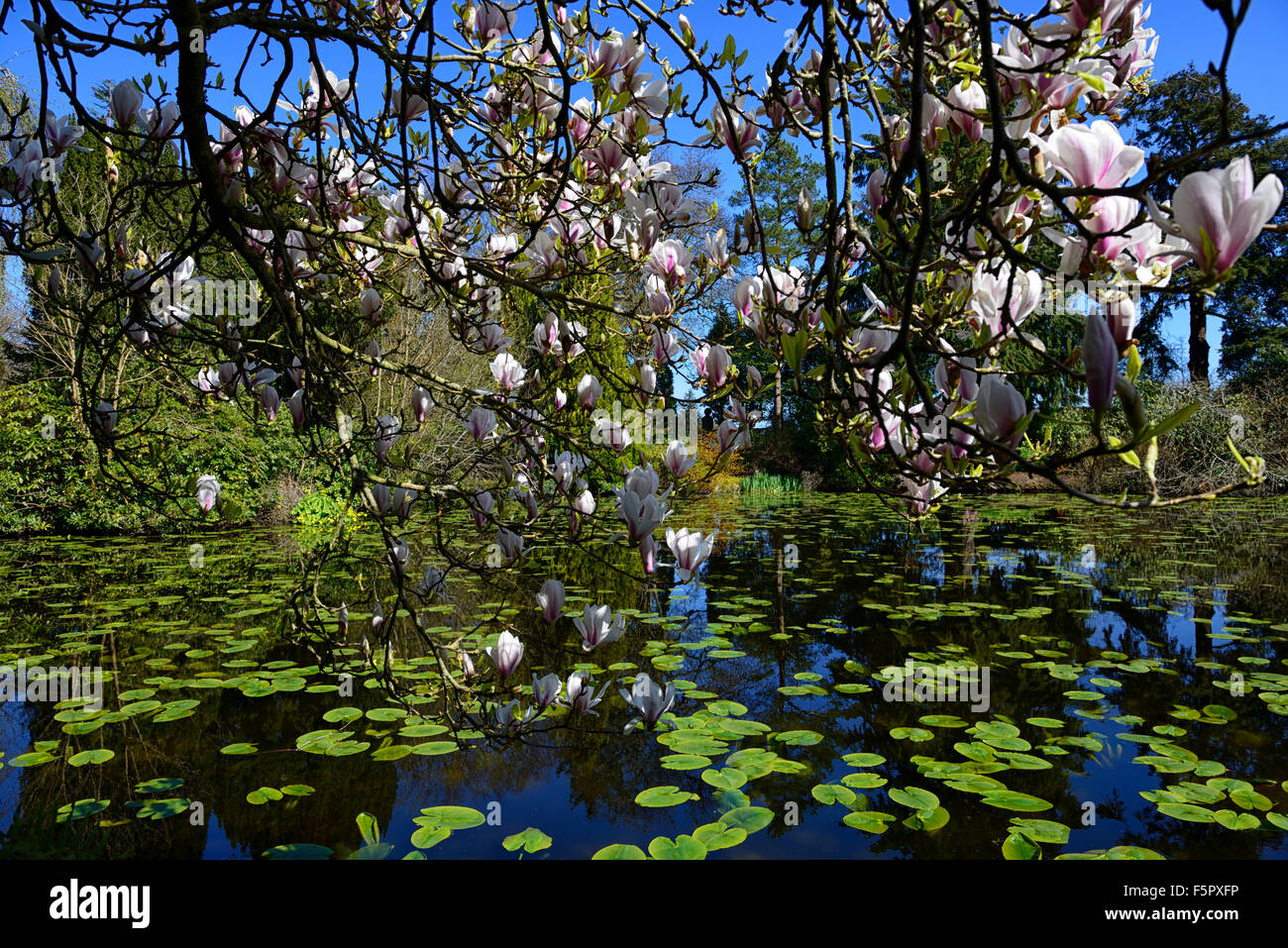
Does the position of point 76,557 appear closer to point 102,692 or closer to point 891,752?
point 102,692

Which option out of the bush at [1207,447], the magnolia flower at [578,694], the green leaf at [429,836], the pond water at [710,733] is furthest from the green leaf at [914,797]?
the bush at [1207,447]

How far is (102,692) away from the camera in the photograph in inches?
112

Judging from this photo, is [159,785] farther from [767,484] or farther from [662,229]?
[767,484]

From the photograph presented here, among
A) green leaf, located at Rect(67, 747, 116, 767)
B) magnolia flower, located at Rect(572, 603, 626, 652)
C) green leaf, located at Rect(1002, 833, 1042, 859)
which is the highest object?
magnolia flower, located at Rect(572, 603, 626, 652)

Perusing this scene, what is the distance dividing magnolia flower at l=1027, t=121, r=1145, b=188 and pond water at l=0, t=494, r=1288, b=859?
0.78 metres

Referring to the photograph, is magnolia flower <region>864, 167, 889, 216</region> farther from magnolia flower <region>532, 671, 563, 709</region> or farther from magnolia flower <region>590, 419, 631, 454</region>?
magnolia flower <region>532, 671, 563, 709</region>

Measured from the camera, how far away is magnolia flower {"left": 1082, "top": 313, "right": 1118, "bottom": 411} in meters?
0.65

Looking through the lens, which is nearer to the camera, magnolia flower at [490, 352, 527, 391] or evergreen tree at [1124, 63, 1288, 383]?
magnolia flower at [490, 352, 527, 391]

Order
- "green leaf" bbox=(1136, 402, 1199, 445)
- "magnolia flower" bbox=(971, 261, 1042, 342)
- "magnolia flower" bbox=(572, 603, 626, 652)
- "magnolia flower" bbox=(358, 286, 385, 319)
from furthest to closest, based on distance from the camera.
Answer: "magnolia flower" bbox=(358, 286, 385, 319) → "magnolia flower" bbox=(572, 603, 626, 652) → "magnolia flower" bbox=(971, 261, 1042, 342) → "green leaf" bbox=(1136, 402, 1199, 445)

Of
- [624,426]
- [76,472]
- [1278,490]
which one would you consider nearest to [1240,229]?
[624,426]

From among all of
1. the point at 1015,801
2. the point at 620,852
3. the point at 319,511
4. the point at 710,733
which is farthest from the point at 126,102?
the point at 319,511

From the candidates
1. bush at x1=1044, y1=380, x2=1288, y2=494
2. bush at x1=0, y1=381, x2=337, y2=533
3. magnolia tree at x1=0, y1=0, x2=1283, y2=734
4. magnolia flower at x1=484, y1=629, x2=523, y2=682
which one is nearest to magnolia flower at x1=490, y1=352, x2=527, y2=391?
magnolia tree at x1=0, y1=0, x2=1283, y2=734

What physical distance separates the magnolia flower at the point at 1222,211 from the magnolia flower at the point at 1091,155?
111 millimetres
